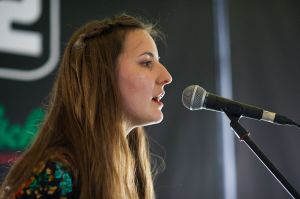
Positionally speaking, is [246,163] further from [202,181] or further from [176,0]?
[176,0]

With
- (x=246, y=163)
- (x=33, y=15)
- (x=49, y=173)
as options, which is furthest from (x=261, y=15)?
(x=49, y=173)

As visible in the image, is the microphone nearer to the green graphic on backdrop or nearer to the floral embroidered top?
the floral embroidered top

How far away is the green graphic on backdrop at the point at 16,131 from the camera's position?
231 centimetres

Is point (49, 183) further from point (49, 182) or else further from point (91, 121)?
point (91, 121)

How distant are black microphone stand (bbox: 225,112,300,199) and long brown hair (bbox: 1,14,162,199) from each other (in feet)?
1.18

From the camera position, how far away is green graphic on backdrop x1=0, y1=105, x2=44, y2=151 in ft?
7.57

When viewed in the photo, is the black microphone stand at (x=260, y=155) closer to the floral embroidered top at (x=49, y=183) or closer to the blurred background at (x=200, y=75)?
the floral embroidered top at (x=49, y=183)

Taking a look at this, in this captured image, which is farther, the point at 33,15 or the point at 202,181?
the point at 202,181

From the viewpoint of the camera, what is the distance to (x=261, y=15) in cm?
325

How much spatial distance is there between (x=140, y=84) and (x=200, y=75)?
1.39 meters

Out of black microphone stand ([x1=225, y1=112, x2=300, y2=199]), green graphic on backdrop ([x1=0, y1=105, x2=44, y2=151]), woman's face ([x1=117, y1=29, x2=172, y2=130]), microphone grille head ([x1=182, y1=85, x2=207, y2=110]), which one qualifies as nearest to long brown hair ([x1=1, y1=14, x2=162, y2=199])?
woman's face ([x1=117, y1=29, x2=172, y2=130])

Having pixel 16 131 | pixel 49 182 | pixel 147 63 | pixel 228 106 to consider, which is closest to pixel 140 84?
pixel 147 63

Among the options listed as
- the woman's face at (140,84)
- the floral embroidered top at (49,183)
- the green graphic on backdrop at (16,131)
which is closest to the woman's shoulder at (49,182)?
the floral embroidered top at (49,183)

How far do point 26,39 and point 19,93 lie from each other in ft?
0.87
